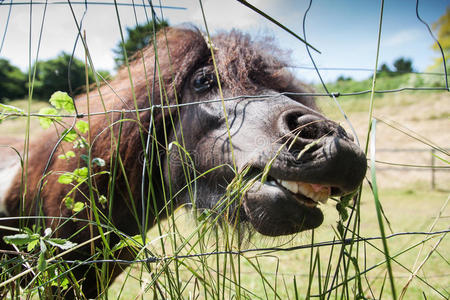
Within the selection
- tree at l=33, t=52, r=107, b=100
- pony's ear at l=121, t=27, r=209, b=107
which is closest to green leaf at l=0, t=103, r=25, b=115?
tree at l=33, t=52, r=107, b=100

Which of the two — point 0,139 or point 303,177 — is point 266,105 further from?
point 0,139

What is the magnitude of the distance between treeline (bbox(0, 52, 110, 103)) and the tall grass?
279mm

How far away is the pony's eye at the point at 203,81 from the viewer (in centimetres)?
214

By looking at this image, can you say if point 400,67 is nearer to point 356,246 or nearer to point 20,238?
point 356,246

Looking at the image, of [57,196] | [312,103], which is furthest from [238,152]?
[57,196]

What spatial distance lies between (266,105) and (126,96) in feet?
3.16

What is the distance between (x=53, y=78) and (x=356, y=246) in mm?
5133

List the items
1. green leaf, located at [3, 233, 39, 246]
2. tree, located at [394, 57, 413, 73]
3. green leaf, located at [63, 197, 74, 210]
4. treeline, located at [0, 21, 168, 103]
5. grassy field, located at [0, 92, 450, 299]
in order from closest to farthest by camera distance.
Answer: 1. green leaf, located at [3, 233, 39, 246]
2. grassy field, located at [0, 92, 450, 299]
3. treeline, located at [0, 21, 168, 103]
4. green leaf, located at [63, 197, 74, 210]
5. tree, located at [394, 57, 413, 73]

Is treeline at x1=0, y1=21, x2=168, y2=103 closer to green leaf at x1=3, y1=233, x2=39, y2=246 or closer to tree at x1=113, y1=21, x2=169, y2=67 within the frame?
tree at x1=113, y1=21, x2=169, y2=67

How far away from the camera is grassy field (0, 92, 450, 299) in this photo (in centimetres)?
118

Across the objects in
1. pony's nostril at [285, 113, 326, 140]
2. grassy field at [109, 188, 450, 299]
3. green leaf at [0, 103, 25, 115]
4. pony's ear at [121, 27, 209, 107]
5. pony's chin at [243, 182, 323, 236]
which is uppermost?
pony's ear at [121, 27, 209, 107]

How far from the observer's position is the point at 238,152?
68.0 inches

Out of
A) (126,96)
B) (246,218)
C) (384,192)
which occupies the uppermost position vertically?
(126,96)

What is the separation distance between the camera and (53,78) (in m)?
5.40
